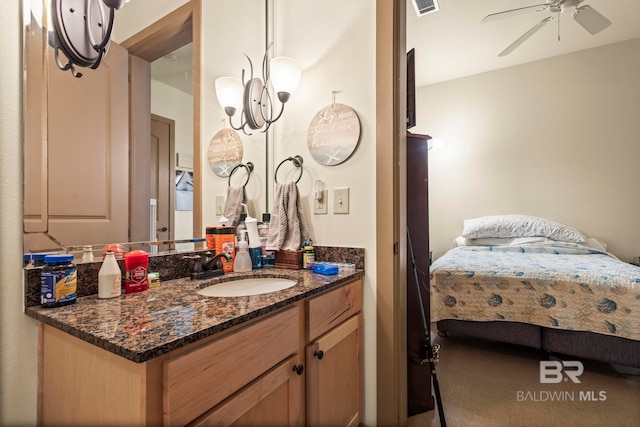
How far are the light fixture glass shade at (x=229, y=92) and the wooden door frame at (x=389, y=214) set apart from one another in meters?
0.75

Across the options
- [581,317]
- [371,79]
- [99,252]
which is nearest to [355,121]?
[371,79]

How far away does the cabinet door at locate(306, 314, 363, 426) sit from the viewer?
1.04 m

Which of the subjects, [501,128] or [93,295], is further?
[501,128]

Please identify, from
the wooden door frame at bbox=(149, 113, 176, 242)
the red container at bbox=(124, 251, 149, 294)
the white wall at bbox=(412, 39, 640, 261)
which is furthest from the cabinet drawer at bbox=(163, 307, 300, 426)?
the white wall at bbox=(412, 39, 640, 261)

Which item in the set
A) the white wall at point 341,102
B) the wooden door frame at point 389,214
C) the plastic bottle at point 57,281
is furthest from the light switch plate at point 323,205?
the plastic bottle at point 57,281

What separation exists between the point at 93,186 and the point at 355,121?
105 cm

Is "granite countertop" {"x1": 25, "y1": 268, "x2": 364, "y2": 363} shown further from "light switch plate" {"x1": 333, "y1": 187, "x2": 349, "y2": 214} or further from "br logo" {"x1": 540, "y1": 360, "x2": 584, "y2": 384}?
"br logo" {"x1": 540, "y1": 360, "x2": 584, "y2": 384}

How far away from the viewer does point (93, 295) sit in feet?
2.97

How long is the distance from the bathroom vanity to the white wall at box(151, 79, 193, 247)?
0.29m

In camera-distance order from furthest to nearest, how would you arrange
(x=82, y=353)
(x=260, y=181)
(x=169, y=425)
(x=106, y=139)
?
1. (x=260, y=181)
2. (x=106, y=139)
3. (x=82, y=353)
4. (x=169, y=425)

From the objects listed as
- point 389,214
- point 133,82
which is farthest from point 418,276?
point 133,82

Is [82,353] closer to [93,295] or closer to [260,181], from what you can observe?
[93,295]

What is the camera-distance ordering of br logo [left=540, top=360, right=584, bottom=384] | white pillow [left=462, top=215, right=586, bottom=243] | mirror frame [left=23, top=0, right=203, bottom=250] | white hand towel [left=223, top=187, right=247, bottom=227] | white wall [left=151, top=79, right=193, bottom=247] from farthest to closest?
white pillow [left=462, top=215, right=586, bottom=243]
br logo [left=540, top=360, right=584, bottom=384]
white hand towel [left=223, top=187, right=247, bottom=227]
white wall [left=151, top=79, right=193, bottom=247]
mirror frame [left=23, top=0, right=203, bottom=250]

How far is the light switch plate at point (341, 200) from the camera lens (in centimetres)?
143
